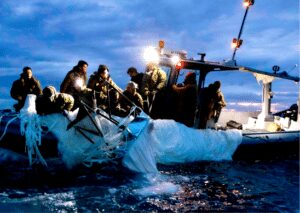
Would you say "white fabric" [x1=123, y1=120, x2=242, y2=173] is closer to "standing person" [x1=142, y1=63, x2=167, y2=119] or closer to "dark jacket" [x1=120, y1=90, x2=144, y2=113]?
"dark jacket" [x1=120, y1=90, x2=144, y2=113]

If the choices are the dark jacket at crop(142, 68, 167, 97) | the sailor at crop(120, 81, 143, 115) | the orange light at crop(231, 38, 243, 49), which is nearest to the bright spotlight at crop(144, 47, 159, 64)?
the dark jacket at crop(142, 68, 167, 97)

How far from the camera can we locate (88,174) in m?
6.76

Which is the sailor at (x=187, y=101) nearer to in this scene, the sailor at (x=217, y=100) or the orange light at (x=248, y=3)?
the sailor at (x=217, y=100)

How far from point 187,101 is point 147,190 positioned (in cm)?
318

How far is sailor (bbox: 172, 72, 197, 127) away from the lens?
842 cm

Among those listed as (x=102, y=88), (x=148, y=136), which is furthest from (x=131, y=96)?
(x=148, y=136)

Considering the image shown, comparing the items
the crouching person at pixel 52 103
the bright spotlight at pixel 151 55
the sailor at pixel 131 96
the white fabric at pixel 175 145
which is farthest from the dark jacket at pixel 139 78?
the crouching person at pixel 52 103

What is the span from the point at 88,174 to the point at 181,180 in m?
1.85

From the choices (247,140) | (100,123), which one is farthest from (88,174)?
(247,140)

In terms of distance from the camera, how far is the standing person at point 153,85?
29.0 ft

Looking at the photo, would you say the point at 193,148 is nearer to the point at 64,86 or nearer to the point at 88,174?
the point at 88,174

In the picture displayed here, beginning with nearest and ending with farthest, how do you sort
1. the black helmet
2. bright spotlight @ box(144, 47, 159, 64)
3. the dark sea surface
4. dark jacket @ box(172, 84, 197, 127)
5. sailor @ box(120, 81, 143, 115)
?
the dark sea surface, the black helmet, sailor @ box(120, 81, 143, 115), dark jacket @ box(172, 84, 197, 127), bright spotlight @ box(144, 47, 159, 64)

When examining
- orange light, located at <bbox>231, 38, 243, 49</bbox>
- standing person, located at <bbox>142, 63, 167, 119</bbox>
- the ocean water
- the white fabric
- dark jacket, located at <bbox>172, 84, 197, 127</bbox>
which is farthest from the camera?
orange light, located at <bbox>231, 38, 243, 49</bbox>

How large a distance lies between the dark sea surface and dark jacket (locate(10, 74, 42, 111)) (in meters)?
2.19
